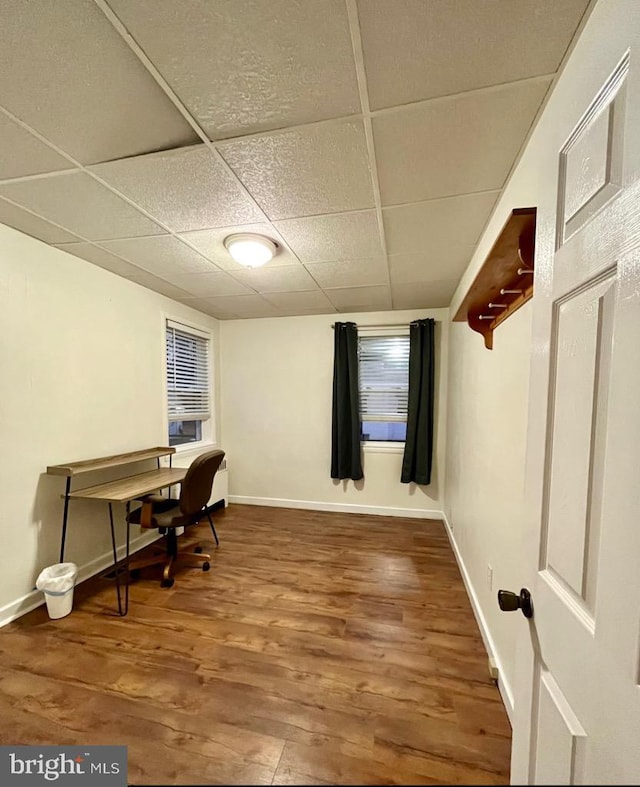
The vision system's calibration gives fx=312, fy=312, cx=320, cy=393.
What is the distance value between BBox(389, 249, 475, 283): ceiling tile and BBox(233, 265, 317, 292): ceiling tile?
2.41 ft

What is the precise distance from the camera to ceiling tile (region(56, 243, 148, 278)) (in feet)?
7.02

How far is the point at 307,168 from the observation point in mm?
1365

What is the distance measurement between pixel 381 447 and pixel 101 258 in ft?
10.5

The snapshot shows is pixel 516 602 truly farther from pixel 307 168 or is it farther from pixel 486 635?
pixel 307 168

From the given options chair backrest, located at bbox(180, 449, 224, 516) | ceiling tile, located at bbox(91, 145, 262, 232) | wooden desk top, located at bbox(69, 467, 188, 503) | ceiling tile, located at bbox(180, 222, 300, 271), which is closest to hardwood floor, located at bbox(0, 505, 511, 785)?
chair backrest, located at bbox(180, 449, 224, 516)

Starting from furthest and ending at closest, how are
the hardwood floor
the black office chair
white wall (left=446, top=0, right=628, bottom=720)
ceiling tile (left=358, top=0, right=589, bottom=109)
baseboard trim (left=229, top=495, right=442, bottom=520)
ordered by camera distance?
baseboard trim (left=229, top=495, right=442, bottom=520) → the black office chair → the hardwood floor → ceiling tile (left=358, top=0, right=589, bottom=109) → white wall (left=446, top=0, right=628, bottom=720)

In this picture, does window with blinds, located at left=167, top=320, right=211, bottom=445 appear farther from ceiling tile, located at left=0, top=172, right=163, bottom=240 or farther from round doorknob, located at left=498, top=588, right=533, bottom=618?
round doorknob, located at left=498, top=588, right=533, bottom=618

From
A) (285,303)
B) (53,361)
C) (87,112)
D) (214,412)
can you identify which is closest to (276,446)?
(214,412)

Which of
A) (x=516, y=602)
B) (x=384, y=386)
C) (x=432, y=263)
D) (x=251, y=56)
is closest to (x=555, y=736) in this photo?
(x=516, y=602)

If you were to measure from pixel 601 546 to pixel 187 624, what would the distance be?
2.14 m

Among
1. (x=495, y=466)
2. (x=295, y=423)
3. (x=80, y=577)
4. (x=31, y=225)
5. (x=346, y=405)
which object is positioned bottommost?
(x=80, y=577)

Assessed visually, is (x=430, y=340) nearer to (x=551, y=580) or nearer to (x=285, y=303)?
(x=285, y=303)

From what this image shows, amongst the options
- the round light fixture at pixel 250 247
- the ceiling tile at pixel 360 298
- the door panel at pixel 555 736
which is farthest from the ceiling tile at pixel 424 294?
the door panel at pixel 555 736

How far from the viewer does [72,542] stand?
2.26 m
